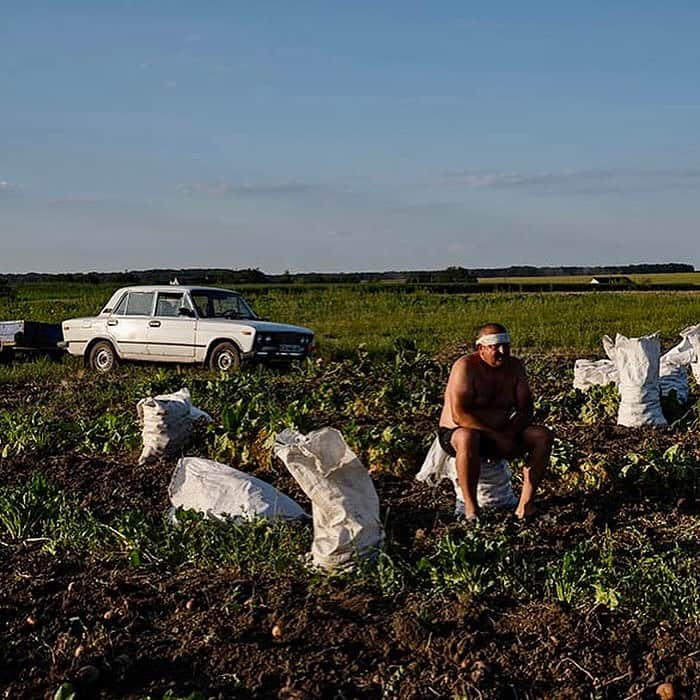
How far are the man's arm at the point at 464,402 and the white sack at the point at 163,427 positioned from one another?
9.55ft

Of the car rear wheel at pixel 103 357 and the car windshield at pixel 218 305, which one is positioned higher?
the car windshield at pixel 218 305

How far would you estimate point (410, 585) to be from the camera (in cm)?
528

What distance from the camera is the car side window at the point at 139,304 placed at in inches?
671

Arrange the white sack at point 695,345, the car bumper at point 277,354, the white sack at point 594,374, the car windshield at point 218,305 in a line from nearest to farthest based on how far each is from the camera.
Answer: the white sack at point 594,374, the white sack at point 695,345, the car bumper at point 277,354, the car windshield at point 218,305

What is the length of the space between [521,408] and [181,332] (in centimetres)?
1068

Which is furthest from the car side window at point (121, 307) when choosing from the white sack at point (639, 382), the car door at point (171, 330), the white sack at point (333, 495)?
the white sack at point (333, 495)

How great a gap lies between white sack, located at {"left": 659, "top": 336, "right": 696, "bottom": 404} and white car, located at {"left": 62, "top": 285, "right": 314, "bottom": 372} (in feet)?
21.8

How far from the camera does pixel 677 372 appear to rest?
995 centimetres

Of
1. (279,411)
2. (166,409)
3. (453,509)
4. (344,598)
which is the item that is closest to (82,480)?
(166,409)

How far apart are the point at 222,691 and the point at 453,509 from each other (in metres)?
2.59

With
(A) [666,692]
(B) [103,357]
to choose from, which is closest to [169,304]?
(B) [103,357]

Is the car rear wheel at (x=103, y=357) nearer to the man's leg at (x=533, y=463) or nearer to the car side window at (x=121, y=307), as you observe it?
the car side window at (x=121, y=307)

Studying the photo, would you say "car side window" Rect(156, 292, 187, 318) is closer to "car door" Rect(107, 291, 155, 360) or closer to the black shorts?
"car door" Rect(107, 291, 155, 360)

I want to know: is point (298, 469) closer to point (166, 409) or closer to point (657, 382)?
point (166, 409)
